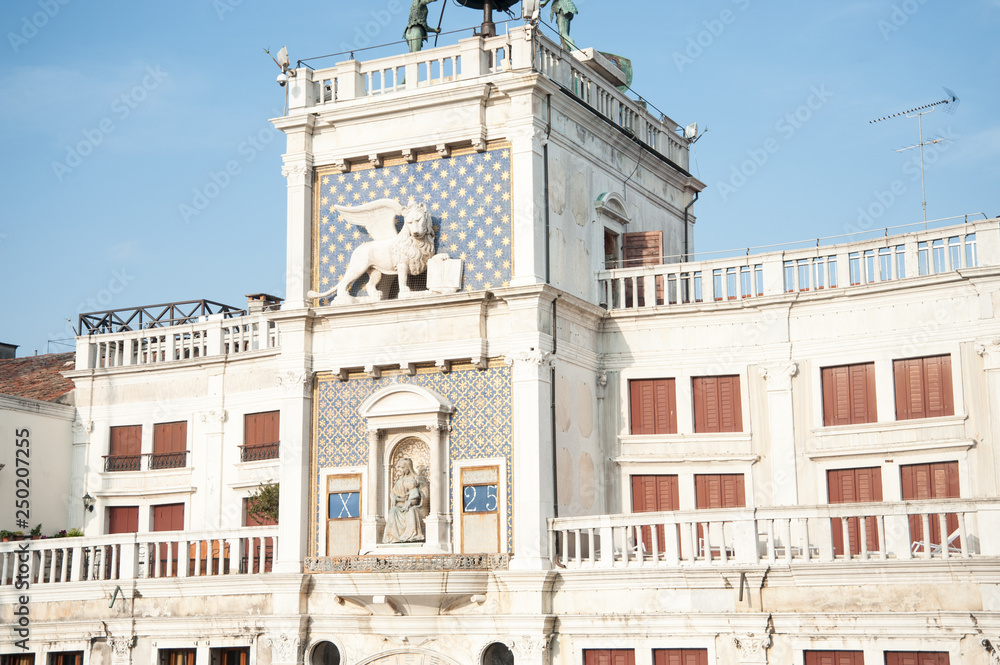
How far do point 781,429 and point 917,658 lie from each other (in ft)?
19.1

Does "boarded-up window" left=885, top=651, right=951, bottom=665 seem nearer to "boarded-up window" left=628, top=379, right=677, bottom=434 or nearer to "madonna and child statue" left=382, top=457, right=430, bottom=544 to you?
"boarded-up window" left=628, top=379, right=677, bottom=434

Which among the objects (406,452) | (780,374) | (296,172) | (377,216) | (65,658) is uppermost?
(296,172)

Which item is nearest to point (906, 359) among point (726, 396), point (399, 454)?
point (726, 396)

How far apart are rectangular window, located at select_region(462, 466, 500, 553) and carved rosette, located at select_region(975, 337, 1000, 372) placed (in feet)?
30.8

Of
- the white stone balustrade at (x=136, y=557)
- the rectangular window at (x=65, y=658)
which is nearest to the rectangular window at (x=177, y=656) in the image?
the white stone balustrade at (x=136, y=557)

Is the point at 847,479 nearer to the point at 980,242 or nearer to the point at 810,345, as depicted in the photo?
the point at 810,345

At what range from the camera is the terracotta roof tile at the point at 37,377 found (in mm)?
36125

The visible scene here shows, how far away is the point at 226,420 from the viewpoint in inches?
1314

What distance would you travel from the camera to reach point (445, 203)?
27703 millimetres

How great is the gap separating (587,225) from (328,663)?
10672 mm

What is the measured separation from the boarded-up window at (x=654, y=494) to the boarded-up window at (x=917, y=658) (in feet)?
19.8

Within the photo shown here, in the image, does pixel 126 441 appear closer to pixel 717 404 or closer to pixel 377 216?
pixel 377 216

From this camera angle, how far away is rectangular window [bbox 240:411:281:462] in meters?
32.5

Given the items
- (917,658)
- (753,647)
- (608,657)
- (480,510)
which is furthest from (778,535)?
(480,510)
